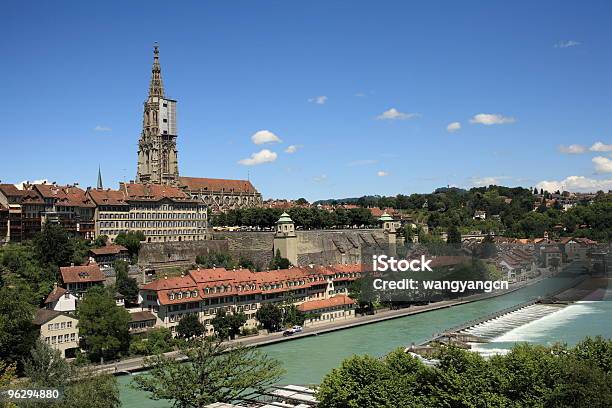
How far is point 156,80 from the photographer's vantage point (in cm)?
6931

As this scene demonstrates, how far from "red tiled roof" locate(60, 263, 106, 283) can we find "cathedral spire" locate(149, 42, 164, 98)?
35.1m

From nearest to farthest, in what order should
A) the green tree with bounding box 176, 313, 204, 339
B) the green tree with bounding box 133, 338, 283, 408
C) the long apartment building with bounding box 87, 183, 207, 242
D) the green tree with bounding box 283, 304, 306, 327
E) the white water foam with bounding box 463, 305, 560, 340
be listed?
the green tree with bounding box 133, 338, 283, 408 → the green tree with bounding box 176, 313, 204, 339 → the white water foam with bounding box 463, 305, 560, 340 → the green tree with bounding box 283, 304, 306, 327 → the long apartment building with bounding box 87, 183, 207, 242

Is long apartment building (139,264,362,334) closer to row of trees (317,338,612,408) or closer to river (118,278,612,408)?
river (118,278,612,408)

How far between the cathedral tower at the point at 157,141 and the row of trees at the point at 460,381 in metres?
49.0

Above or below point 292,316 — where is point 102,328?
above

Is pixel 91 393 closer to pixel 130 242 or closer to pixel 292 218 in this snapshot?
pixel 130 242

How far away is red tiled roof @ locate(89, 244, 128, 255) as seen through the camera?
133 feet

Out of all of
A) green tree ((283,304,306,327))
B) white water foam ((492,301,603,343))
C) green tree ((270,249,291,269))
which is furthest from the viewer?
green tree ((270,249,291,269))

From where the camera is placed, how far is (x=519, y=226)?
88.1 metres

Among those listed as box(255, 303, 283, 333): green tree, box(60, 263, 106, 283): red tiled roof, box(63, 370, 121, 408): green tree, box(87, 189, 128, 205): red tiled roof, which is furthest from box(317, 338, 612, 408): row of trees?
box(87, 189, 128, 205): red tiled roof

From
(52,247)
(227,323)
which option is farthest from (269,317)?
(52,247)

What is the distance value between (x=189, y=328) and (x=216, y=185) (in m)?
38.7

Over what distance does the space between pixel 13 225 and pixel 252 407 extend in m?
26.0

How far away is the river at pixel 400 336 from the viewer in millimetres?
28219
